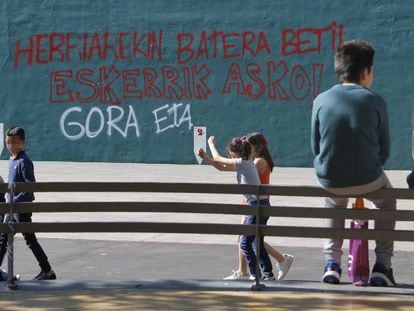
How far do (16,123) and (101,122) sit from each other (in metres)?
1.97

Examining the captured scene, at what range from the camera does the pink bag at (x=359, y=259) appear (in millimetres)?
7273

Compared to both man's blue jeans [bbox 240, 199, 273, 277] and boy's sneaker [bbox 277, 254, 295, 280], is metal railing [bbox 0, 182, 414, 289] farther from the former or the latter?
boy's sneaker [bbox 277, 254, 295, 280]

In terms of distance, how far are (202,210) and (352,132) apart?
4.07ft

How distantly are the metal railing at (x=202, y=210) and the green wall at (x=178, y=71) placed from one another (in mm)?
13707

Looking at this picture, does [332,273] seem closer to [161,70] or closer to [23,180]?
[23,180]

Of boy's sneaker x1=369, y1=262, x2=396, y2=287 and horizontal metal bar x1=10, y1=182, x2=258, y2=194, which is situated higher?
horizontal metal bar x1=10, y1=182, x2=258, y2=194

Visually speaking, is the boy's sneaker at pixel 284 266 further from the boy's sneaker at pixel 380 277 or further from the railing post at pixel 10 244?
the railing post at pixel 10 244

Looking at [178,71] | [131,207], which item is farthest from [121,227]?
[178,71]

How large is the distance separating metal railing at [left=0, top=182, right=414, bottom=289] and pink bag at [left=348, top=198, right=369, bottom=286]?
0.23 metres

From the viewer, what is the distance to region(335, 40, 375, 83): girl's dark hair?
7.02m

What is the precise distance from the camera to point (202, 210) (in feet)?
24.0

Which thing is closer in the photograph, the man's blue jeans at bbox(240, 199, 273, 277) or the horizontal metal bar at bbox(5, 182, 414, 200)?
the horizontal metal bar at bbox(5, 182, 414, 200)

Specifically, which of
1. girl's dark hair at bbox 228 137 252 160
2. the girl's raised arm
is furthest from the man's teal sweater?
girl's dark hair at bbox 228 137 252 160

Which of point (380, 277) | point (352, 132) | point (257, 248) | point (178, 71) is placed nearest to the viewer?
point (352, 132)
